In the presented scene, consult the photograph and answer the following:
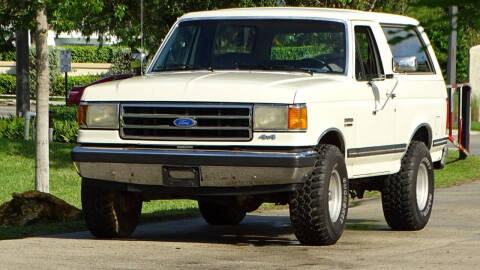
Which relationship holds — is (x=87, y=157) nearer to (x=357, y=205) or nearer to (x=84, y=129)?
(x=84, y=129)

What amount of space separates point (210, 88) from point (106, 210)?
1.47 metres

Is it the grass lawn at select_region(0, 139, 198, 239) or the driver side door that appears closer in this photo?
the driver side door

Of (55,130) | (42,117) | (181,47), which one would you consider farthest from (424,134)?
(55,130)

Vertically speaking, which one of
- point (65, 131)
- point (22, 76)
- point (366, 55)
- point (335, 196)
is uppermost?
point (366, 55)

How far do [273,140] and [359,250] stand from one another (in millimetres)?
1217

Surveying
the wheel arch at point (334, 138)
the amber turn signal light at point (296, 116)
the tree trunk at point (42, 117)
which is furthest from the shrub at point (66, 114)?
the amber turn signal light at point (296, 116)

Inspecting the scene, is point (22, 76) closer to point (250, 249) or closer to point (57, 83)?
point (250, 249)

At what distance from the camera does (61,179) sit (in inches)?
706

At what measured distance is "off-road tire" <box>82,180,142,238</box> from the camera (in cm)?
929

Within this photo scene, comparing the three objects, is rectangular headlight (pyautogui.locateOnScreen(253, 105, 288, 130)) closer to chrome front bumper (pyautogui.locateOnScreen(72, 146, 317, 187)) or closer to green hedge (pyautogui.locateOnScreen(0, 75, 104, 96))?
chrome front bumper (pyautogui.locateOnScreen(72, 146, 317, 187))

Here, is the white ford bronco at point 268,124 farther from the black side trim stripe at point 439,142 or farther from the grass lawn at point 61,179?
the grass lawn at point 61,179

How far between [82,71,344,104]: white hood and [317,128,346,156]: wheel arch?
423 millimetres

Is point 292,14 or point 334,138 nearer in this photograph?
point 334,138

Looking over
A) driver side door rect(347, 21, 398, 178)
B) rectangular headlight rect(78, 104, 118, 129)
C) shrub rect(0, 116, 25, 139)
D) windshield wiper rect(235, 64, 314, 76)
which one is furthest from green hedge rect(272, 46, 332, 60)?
shrub rect(0, 116, 25, 139)
